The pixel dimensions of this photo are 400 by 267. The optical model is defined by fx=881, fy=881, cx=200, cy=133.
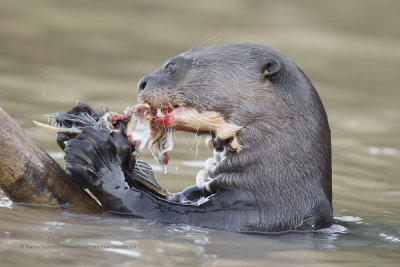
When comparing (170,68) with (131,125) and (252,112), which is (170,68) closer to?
(131,125)

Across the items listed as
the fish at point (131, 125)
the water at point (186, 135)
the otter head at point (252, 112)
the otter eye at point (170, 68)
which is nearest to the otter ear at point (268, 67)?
the otter head at point (252, 112)

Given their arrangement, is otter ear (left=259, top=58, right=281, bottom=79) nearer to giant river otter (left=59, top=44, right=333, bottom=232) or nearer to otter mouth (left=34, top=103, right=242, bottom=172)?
giant river otter (left=59, top=44, right=333, bottom=232)

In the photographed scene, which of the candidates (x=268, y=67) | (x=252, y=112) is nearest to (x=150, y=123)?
(x=252, y=112)

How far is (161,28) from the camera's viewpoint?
14430 millimetres

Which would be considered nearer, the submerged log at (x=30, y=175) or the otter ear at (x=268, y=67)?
the submerged log at (x=30, y=175)

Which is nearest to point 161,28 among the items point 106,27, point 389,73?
point 106,27

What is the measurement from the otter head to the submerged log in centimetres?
80

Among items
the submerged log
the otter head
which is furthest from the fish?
the submerged log

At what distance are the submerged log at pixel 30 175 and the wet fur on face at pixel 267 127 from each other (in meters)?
0.80

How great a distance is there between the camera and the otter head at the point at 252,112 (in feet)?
19.1

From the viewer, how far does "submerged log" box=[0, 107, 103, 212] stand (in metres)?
5.39

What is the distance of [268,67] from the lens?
5898 millimetres

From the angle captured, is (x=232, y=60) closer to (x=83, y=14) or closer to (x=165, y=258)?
(x=165, y=258)

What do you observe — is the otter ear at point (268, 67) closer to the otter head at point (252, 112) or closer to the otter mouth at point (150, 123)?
the otter head at point (252, 112)
